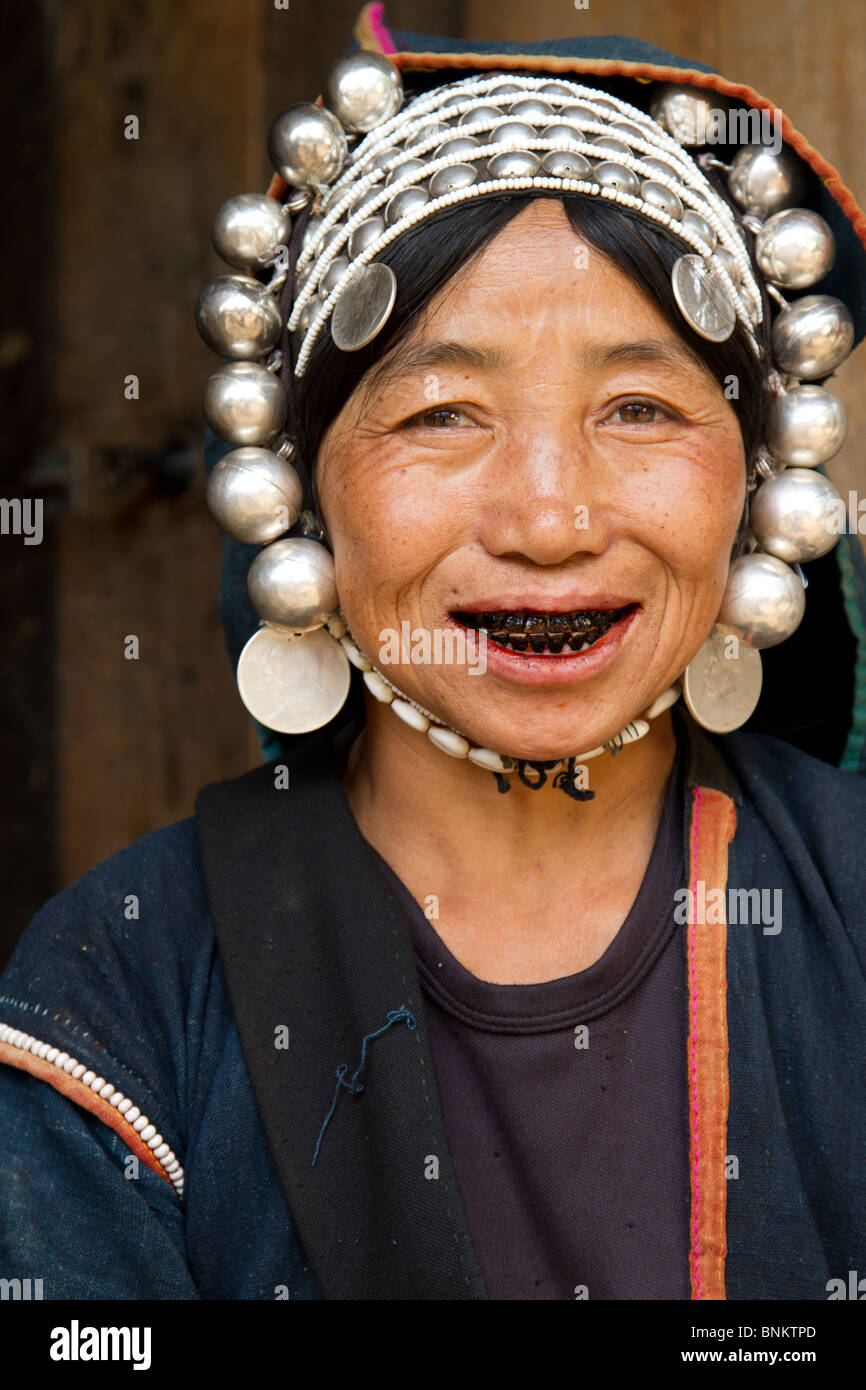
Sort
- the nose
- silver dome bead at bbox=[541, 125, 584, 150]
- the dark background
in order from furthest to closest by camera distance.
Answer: the dark background → silver dome bead at bbox=[541, 125, 584, 150] → the nose

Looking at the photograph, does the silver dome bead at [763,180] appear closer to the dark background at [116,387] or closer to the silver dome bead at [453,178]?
the silver dome bead at [453,178]

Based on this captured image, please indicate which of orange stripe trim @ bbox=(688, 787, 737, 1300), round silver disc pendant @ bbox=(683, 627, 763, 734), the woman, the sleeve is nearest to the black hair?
the woman

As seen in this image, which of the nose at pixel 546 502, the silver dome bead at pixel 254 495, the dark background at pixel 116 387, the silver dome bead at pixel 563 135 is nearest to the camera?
the nose at pixel 546 502

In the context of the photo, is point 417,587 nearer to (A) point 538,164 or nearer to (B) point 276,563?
(B) point 276,563

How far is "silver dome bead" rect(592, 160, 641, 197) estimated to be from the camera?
1.57m

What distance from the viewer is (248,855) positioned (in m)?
1.74

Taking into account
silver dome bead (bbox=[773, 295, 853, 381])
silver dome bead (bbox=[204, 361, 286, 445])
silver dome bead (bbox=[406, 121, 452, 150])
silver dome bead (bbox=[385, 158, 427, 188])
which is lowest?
silver dome bead (bbox=[204, 361, 286, 445])

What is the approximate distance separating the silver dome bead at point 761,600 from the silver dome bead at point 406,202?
0.53m

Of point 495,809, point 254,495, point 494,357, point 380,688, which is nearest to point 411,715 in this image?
point 380,688

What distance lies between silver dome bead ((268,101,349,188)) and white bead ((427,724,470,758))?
2.14ft

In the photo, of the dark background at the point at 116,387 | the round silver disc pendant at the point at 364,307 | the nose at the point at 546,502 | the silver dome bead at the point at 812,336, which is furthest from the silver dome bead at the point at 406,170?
the dark background at the point at 116,387

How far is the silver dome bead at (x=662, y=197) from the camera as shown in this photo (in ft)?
5.20

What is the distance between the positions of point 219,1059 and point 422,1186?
0.89ft

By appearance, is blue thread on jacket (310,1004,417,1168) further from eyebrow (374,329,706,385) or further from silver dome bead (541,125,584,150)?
silver dome bead (541,125,584,150)
